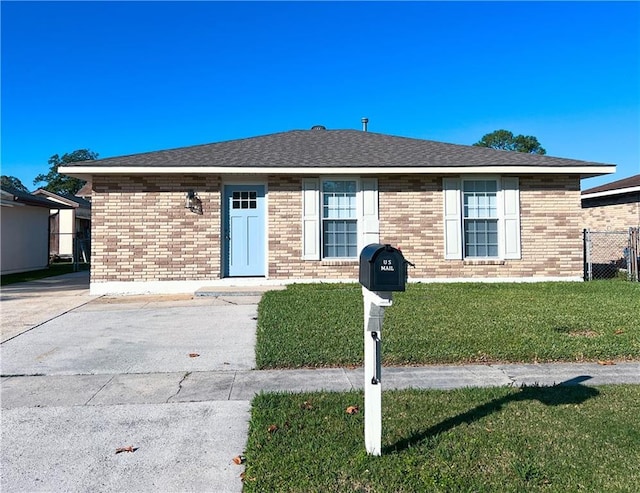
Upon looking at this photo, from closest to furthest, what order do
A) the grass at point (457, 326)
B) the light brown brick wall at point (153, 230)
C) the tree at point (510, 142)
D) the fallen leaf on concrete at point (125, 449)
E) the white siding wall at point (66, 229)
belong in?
1. the fallen leaf on concrete at point (125, 449)
2. the grass at point (457, 326)
3. the light brown brick wall at point (153, 230)
4. the white siding wall at point (66, 229)
5. the tree at point (510, 142)

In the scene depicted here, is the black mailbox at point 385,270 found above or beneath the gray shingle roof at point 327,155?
beneath

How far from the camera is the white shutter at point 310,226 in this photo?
1068cm


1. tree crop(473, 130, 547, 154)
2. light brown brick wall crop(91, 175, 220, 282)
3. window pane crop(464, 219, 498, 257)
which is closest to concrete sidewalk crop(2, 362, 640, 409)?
light brown brick wall crop(91, 175, 220, 282)

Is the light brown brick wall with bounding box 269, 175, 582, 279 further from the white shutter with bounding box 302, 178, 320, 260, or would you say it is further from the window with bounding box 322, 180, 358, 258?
the window with bounding box 322, 180, 358, 258

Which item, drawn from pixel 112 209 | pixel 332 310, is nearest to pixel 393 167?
pixel 332 310

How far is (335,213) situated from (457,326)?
5221 mm

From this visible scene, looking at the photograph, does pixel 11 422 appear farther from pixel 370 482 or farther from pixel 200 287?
pixel 200 287

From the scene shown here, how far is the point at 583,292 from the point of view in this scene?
9344 mm

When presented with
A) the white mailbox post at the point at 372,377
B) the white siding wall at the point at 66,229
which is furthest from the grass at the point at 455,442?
the white siding wall at the point at 66,229

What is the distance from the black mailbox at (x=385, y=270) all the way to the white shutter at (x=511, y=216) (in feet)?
30.3

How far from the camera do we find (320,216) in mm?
10781

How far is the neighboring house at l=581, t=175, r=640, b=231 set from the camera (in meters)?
15.2

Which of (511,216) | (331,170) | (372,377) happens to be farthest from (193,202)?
(372,377)

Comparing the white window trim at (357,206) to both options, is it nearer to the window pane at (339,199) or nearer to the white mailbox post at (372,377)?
the window pane at (339,199)
